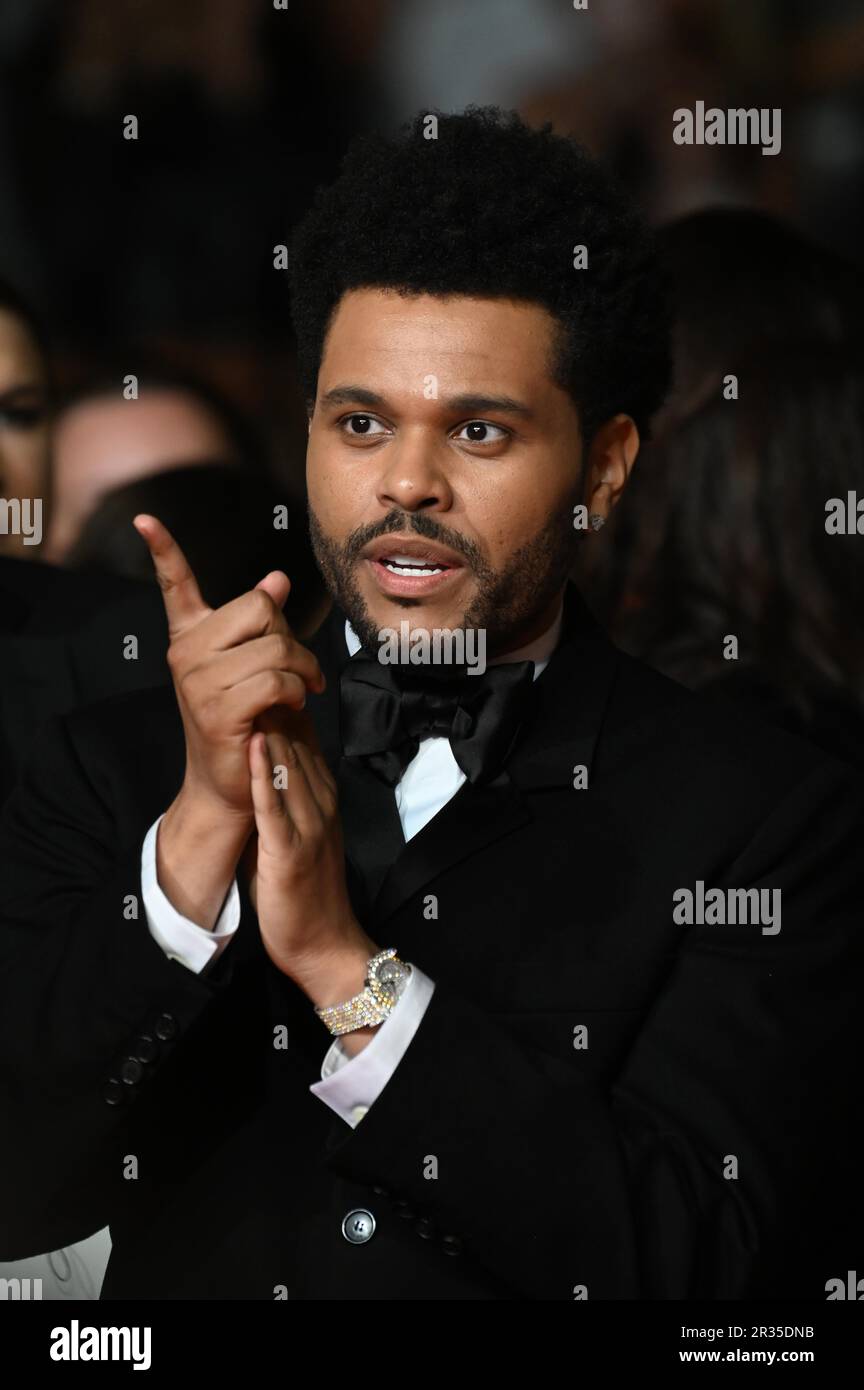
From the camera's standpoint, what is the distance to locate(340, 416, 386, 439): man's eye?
220 centimetres

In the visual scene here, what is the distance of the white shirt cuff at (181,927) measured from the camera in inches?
80.4

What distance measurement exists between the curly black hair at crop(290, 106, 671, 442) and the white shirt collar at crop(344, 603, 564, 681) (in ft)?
0.73

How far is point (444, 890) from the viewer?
2211 millimetres

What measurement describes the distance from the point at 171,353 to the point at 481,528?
137 cm

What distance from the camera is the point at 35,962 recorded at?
2.13 m

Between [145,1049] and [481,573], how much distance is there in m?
0.61

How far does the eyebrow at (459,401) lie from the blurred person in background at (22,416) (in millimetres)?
1184

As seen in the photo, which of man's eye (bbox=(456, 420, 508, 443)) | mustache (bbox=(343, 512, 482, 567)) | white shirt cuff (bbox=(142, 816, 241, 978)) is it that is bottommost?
white shirt cuff (bbox=(142, 816, 241, 978))

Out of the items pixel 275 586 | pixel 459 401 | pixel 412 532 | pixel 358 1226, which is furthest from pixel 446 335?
pixel 358 1226

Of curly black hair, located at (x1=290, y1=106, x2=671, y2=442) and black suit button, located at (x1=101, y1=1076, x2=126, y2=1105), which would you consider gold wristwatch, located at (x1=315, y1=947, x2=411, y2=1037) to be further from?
curly black hair, located at (x1=290, y1=106, x2=671, y2=442)

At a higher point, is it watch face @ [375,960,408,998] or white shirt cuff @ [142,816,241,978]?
white shirt cuff @ [142,816,241,978]

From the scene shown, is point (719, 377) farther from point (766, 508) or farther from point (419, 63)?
point (419, 63)

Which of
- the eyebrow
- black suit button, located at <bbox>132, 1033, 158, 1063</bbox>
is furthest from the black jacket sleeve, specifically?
the eyebrow

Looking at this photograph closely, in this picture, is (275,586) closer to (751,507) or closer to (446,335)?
(446,335)
